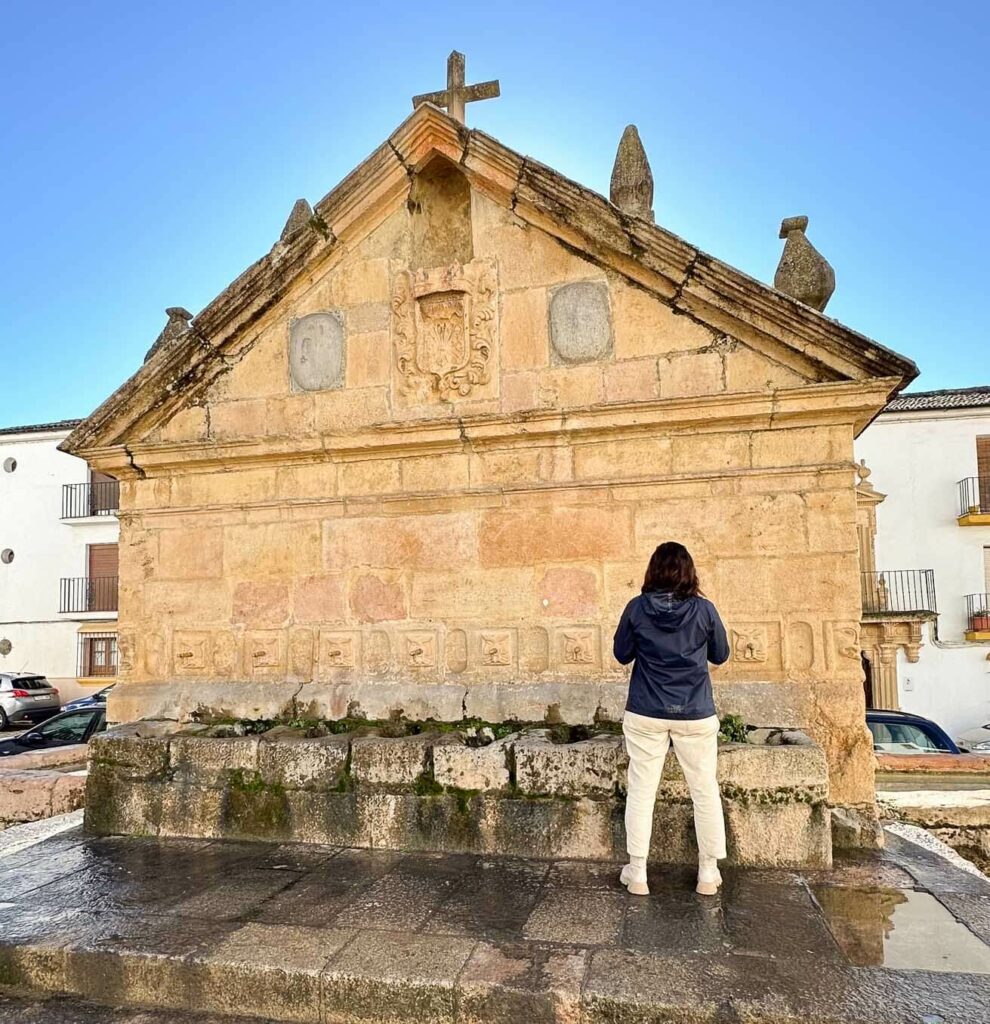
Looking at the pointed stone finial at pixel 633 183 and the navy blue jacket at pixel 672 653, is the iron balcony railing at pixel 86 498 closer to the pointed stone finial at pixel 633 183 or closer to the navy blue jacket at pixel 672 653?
the pointed stone finial at pixel 633 183

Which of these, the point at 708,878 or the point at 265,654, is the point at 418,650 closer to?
the point at 265,654

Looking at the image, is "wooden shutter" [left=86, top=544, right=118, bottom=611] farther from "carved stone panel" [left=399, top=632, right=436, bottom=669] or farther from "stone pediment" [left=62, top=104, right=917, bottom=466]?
"carved stone panel" [left=399, top=632, right=436, bottom=669]

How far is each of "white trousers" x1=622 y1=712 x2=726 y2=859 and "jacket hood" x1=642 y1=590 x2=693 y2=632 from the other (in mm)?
432

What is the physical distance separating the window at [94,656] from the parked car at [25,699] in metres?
1.09

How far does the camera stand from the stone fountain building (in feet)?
15.0

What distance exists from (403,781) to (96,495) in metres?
24.8

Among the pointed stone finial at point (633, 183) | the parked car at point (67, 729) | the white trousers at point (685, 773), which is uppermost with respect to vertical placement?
the pointed stone finial at point (633, 183)

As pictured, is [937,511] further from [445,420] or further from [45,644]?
[45,644]

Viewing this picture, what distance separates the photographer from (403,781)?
14.4 feet

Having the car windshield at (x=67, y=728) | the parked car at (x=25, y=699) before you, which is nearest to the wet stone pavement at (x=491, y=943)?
the car windshield at (x=67, y=728)

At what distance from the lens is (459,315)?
523 centimetres

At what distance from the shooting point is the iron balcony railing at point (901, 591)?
63.6 feet

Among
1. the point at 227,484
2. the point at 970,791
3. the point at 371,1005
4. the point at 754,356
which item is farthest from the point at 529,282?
the point at 970,791

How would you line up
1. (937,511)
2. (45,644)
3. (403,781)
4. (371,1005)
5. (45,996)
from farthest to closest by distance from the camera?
(45,644) < (937,511) < (403,781) < (45,996) < (371,1005)
